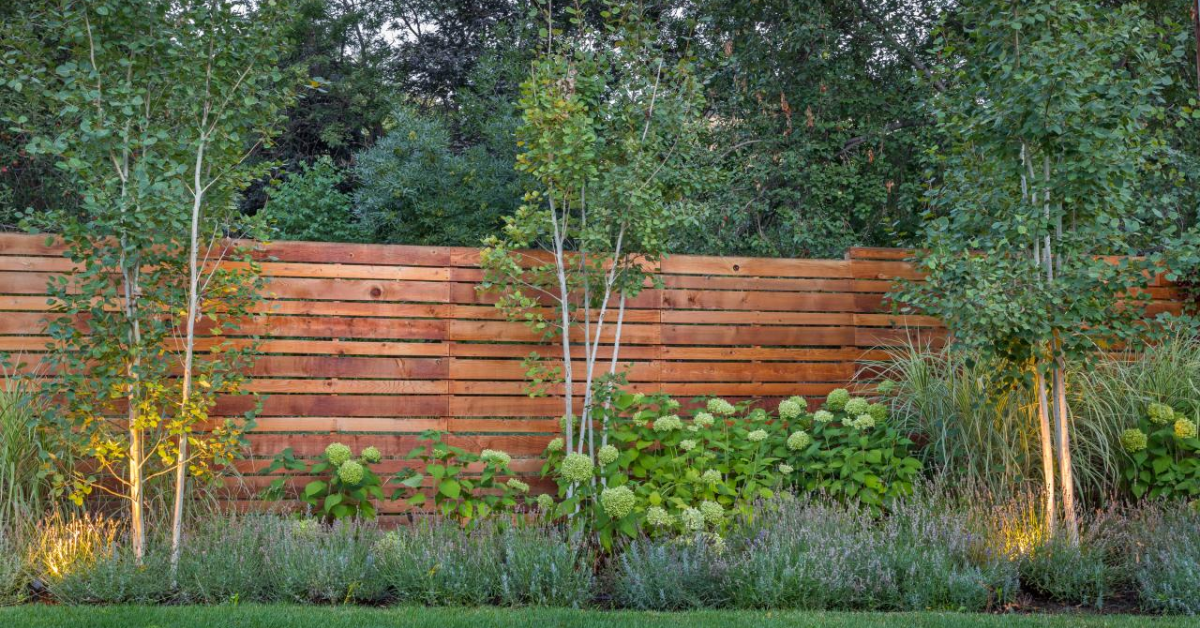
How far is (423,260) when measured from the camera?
5367mm

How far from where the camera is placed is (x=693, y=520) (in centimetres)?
433

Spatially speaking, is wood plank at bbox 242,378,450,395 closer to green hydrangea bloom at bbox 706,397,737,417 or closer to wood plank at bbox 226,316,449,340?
Answer: wood plank at bbox 226,316,449,340

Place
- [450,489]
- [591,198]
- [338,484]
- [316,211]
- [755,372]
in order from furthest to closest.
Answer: [316,211], [755,372], [591,198], [338,484], [450,489]

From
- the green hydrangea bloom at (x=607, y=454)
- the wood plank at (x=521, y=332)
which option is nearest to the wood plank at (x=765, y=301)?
the wood plank at (x=521, y=332)

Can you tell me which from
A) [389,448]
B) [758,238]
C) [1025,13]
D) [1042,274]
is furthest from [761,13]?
[389,448]

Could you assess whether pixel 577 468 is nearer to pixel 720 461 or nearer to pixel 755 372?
pixel 720 461

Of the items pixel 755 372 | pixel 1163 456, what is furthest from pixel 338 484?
pixel 1163 456

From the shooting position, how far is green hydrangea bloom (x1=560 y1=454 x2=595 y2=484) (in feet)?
15.1

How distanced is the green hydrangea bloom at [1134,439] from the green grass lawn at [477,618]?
162 cm

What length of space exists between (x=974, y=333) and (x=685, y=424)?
1.63 meters

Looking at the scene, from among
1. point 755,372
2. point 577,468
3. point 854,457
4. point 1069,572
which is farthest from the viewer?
point 755,372

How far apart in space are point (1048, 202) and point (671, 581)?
2.73m

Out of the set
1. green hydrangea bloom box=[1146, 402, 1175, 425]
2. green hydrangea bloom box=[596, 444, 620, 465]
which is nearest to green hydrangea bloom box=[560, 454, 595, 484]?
green hydrangea bloom box=[596, 444, 620, 465]

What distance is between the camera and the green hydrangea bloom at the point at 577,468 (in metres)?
4.61
